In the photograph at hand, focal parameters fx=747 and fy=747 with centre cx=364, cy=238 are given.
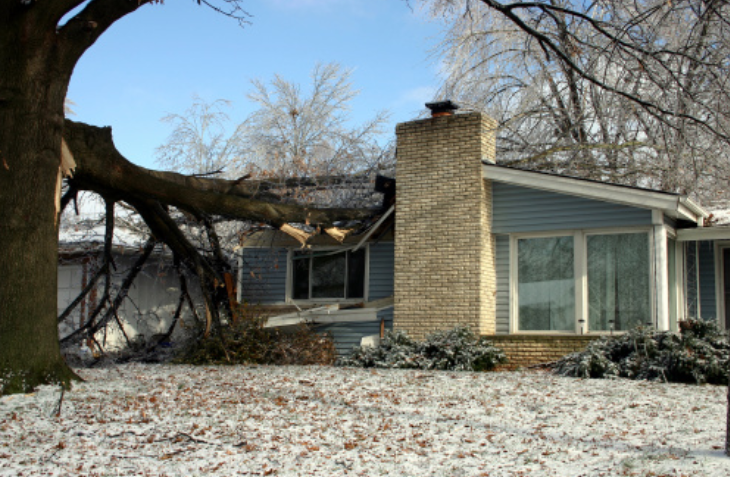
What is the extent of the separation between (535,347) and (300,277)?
555 cm

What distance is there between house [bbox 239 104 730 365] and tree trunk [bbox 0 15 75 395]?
6.49 m

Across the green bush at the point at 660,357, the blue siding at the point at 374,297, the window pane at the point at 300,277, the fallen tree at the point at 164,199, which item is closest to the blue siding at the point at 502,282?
the green bush at the point at 660,357

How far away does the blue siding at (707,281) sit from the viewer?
14.2 m

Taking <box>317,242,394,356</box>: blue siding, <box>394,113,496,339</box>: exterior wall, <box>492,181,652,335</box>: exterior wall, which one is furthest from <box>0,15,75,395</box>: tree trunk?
<box>492,181,652,335</box>: exterior wall

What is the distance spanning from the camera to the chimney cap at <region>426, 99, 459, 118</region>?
1459 centimetres

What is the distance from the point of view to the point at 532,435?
7105 millimetres

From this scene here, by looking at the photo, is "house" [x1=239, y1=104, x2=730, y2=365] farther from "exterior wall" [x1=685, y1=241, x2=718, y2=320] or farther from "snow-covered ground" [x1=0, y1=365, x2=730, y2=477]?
"snow-covered ground" [x1=0, y1=365, x2=730, y2=477]

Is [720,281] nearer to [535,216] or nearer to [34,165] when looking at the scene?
[535,216]

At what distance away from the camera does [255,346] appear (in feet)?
→ 46.9

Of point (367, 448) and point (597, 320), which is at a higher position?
point (597, 320)

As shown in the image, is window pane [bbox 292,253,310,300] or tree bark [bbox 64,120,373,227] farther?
window pane [bbox 292,253,310,300]

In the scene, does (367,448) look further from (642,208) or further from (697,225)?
Answer: (697,225)

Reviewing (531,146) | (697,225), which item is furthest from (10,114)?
(531,146)

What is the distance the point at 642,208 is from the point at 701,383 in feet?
11.2
